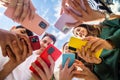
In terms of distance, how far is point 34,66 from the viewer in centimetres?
98

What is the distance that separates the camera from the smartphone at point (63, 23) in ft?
3.34

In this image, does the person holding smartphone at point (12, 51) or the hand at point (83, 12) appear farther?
the hand at point (83, 12)

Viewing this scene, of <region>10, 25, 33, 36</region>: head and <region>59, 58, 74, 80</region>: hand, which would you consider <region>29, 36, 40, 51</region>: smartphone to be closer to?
<region>10, 25, 33, 36</region>: head

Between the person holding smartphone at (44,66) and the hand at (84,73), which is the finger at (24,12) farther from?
the hand at (84,73)

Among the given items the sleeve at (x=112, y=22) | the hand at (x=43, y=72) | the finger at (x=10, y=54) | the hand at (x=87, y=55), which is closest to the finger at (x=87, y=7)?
the sleeve at (x=112, y=22)

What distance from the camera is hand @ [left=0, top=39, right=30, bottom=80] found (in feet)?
2.97

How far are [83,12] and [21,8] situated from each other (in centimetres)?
32

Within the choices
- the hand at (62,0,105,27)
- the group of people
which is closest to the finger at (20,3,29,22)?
the group of people

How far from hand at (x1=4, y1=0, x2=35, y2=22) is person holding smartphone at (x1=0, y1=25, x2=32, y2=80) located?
0.26ft

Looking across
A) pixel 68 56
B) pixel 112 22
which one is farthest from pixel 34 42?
pixel 112 22

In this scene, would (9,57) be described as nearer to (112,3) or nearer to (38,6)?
(38,6)

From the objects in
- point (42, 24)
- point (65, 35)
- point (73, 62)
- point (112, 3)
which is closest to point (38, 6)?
point (42, 24)

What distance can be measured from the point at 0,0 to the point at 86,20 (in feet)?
1.42

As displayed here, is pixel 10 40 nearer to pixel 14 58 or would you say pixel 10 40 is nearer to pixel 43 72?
pixel 14 58
